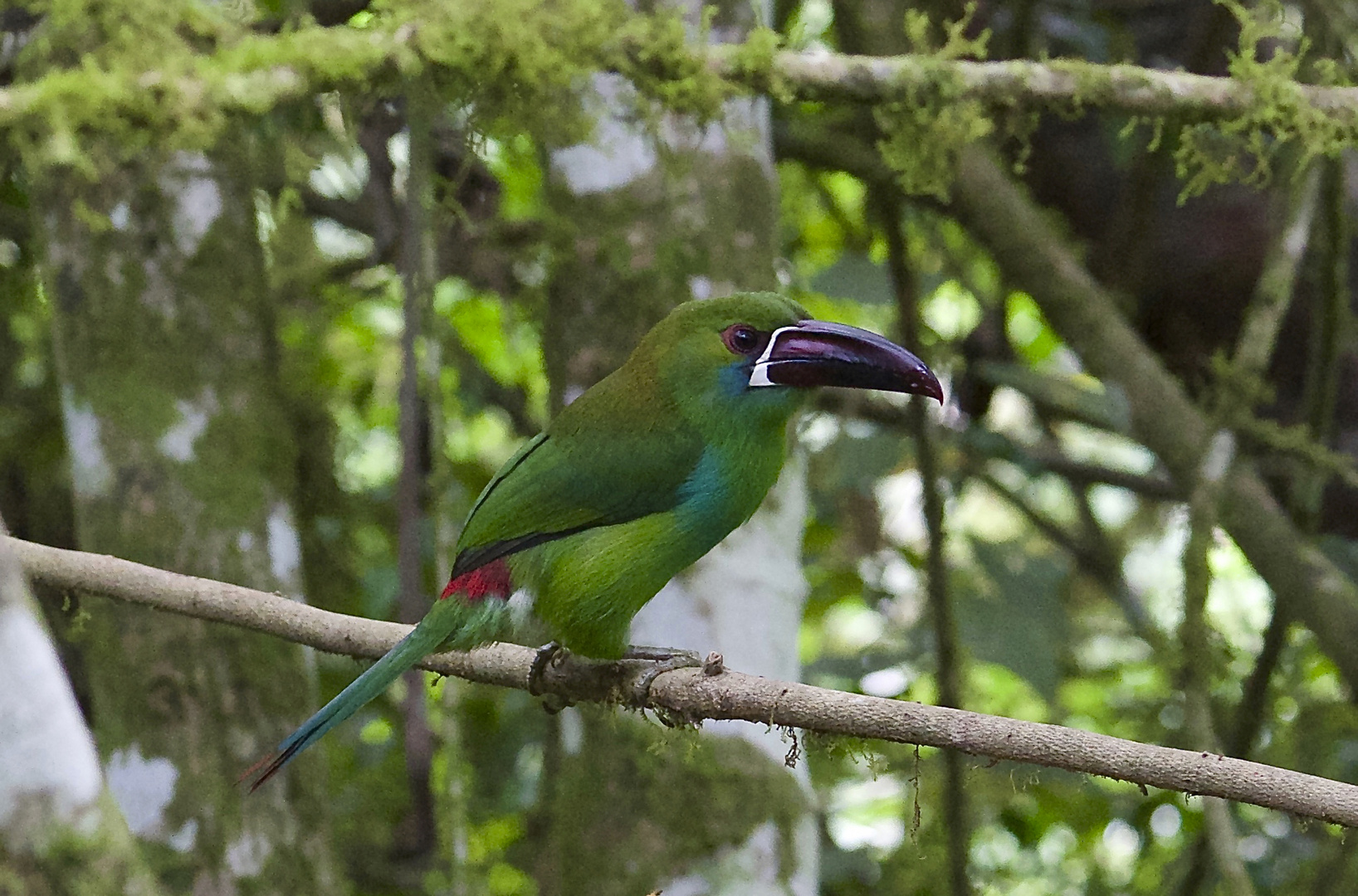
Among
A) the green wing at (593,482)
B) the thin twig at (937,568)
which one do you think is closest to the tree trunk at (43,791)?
the green wing at (593,482)

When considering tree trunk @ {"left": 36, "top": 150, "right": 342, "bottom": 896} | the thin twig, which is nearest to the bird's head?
tree trunk @ {"left": 36, "top": 150, "right": 342, "bottom": 896}

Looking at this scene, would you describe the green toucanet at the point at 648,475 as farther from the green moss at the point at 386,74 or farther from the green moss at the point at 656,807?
the green moss at the point at 386,74

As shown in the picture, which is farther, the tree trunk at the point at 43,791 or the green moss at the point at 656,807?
the green moss at the point at 656,807

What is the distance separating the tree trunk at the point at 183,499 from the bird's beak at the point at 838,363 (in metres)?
1.25

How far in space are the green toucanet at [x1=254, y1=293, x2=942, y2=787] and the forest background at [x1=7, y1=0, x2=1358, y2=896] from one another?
183 mm

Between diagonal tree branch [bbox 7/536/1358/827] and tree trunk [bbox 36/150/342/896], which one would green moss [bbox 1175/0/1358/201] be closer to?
diagonal tree branch [bbox 7/536/1358/827]

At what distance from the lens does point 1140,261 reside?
4.57 meters

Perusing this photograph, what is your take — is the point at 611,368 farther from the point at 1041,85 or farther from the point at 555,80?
the point at 1041,85

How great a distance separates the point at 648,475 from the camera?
8.01ft

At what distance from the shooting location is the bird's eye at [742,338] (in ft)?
8.14

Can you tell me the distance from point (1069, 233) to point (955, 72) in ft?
7.12

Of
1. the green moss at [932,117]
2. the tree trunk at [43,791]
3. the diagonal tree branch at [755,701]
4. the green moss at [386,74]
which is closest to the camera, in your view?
the tree trunk at [43,791]

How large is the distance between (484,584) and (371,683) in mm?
328

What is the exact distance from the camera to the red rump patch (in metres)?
2.41
